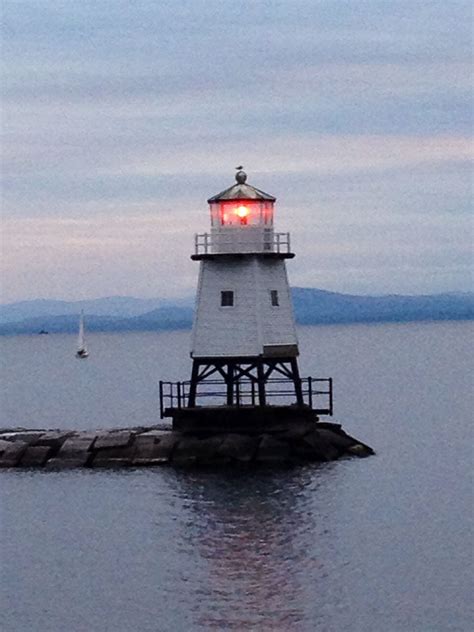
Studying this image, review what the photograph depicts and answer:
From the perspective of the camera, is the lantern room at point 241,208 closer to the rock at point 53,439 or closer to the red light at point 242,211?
the red light at point 242,211

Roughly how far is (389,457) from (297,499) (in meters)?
12.9

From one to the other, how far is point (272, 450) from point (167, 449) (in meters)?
3.33

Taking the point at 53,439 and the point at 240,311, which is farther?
the point at 53,439

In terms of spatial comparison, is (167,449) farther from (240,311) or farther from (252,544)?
(252,544)

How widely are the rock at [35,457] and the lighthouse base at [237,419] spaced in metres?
4.27

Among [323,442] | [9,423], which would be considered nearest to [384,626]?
[323,442]

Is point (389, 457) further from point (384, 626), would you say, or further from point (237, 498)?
point (384, 626)

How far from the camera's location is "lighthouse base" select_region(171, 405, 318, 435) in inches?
2031

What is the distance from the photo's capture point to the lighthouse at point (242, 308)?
5166cm

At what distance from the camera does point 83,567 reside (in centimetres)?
3831

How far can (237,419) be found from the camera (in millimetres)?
51594

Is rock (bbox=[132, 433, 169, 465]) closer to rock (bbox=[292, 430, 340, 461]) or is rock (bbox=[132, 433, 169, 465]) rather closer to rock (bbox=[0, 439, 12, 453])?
rock (bbox=[292, 430, 340, 461])

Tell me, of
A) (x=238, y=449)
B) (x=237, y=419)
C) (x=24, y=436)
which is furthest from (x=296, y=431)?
(x=24, y=436)

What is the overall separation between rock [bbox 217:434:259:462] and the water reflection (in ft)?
2.55
